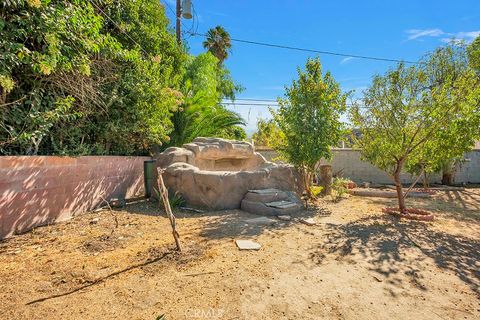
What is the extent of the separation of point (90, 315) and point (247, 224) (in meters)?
3.29

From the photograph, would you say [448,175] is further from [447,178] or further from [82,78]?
[82,78]

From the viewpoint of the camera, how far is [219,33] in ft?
67.6

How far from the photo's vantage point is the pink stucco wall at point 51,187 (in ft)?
14.2

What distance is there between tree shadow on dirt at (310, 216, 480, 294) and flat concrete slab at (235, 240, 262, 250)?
33.0 inches

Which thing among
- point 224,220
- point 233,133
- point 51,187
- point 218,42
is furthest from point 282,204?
point 218,42

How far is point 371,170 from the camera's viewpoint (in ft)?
42.1

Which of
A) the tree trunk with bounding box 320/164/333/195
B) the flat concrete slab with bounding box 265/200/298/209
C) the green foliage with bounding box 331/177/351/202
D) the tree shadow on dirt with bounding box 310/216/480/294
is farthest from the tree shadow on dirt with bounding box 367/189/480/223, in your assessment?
the flat concrete slab with bounding box 265/200/298/209

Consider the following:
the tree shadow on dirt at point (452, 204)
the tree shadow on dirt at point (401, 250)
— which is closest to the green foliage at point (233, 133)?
the tree shadow on dirt at point (452, 204)

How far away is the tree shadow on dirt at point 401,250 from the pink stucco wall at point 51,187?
4883 millimetres

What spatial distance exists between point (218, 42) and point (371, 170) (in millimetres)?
14759

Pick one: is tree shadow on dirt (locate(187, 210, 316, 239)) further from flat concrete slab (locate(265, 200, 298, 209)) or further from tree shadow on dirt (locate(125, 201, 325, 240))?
flat concrete slab (locate(265, 200, 298, 209))

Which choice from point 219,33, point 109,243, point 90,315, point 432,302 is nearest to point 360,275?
point 432,302

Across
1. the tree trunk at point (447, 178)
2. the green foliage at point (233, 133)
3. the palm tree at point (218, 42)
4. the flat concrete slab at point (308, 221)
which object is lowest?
the flat concrete slab at point (308, 221)

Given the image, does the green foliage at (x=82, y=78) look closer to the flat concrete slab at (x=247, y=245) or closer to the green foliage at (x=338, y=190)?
the flat concrete slab at (x=247, y=245)
